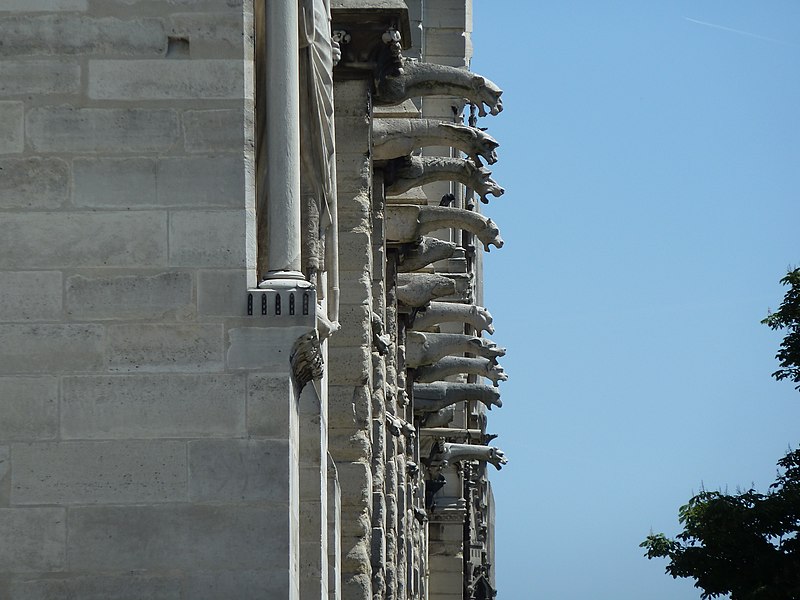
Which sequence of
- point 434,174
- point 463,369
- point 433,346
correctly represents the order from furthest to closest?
point 463,369, point 433,346, point 434,174

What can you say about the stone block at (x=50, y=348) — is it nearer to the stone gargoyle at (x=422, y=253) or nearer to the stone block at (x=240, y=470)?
the stone block at (x=240, y=470)

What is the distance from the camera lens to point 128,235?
675 inches

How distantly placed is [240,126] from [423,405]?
97.0ft

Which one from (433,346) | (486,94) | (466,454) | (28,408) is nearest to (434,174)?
(486,94)

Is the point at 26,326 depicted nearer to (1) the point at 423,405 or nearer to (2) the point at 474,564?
(1) the point at 423,405

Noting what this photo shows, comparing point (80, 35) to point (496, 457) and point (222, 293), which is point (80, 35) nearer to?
point (222, 293)

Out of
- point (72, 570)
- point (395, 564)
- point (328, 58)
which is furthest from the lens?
point (395, 564)

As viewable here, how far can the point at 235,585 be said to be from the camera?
1677 centimetres

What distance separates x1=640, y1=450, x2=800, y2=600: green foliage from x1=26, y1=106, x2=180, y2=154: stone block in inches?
913

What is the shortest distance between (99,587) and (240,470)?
1.34 metres

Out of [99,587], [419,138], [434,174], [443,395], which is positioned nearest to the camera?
[99,587]

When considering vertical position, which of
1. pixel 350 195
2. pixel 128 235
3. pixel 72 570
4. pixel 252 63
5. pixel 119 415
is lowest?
pixel 72 570

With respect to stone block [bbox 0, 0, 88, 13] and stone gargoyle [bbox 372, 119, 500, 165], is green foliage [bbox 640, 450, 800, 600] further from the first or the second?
stone block [bbox 0, 0, 88, 13]

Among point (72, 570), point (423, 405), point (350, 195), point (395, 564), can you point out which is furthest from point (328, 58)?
point (423, 405)
